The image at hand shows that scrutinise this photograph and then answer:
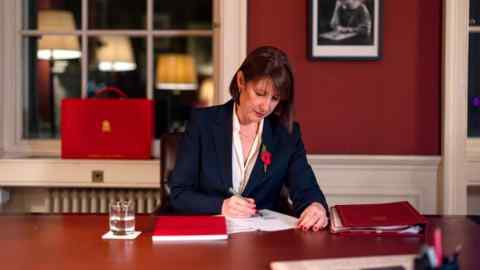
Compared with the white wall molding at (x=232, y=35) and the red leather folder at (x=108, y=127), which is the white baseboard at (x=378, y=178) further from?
the red leather folder at (x=108, y=127)

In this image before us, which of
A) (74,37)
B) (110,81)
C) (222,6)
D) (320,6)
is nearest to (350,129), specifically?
(320,6)

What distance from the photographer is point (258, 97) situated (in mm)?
2186

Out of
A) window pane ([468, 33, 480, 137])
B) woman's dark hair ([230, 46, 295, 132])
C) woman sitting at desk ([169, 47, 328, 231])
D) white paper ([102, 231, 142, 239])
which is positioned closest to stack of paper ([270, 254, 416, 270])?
white paper ([102, 231, 142, 239])

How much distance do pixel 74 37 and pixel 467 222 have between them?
8.14ft

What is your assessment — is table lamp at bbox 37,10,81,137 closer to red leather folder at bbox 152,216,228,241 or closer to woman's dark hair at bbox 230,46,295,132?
woman's dark hair at bbox 230,46,295,132

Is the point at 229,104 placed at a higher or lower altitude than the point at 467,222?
higher

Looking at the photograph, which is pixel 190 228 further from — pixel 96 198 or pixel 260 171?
pixel 96 198

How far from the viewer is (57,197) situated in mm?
3539

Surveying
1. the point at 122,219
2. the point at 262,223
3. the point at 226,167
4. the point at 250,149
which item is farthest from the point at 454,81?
the point at 122,219

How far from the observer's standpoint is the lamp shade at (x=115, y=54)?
3691 millimetres

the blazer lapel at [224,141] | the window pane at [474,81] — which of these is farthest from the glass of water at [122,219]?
the window pane at [474,81]

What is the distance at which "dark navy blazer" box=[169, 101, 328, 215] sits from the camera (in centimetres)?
229

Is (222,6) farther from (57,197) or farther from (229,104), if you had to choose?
(57,197)

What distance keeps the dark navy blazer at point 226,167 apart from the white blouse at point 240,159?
21 millimetres
